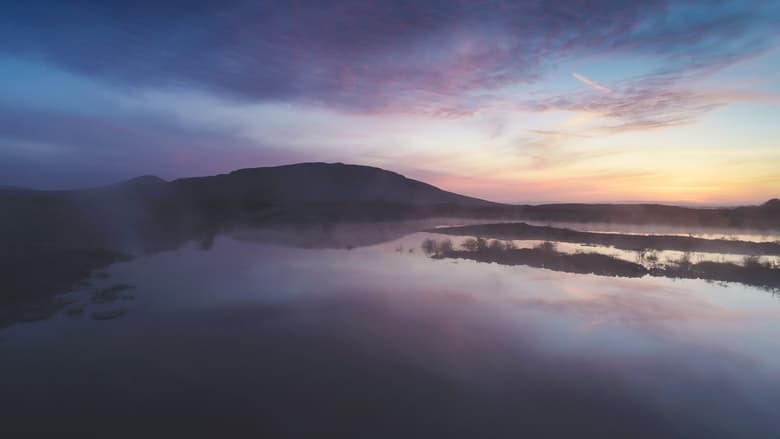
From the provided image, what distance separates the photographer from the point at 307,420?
5.89 metres

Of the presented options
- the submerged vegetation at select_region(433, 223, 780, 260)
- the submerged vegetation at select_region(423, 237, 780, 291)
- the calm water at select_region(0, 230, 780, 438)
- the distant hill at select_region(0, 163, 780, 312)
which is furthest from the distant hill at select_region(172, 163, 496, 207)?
the calm water at select_region(0, 230, 780, 438)

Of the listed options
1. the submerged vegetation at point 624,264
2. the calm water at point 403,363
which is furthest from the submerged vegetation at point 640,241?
the calm water at point 403,363

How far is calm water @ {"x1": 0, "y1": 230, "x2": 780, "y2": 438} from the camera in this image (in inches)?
232

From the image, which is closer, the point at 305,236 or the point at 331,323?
the point at 331,323

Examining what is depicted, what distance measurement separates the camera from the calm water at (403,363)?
5.89 m

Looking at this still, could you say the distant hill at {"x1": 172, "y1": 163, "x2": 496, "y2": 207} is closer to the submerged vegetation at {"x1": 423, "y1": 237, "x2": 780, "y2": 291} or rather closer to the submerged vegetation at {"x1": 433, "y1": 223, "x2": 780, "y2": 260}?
the submerged vegetation at {"x1": 433, "y1": 223, "x2": 780, "y2": 260}

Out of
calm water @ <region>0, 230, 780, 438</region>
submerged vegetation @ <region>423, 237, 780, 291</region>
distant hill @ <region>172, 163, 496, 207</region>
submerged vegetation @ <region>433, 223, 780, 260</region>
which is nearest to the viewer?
calm water @ <region>0, 230, 780, 438</region>

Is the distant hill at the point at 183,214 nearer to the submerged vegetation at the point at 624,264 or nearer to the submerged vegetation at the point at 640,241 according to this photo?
the submerged vegetation at the point at 624,264

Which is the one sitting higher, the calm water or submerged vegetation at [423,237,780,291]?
submerged vegetation at [423,237,780,291]

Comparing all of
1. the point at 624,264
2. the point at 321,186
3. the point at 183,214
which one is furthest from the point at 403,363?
the point at 321,186

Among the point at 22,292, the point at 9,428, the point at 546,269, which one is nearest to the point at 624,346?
the point at 546,269

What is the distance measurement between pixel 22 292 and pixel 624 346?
15.2 meters

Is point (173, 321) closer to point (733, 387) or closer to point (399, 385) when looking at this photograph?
point (399, 385)

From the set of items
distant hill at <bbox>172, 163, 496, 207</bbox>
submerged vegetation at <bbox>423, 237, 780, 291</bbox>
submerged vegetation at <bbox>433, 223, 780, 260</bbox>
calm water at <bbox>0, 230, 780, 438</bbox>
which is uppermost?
distant hill at <bbox>172, 163, 496, 207</bbox>
